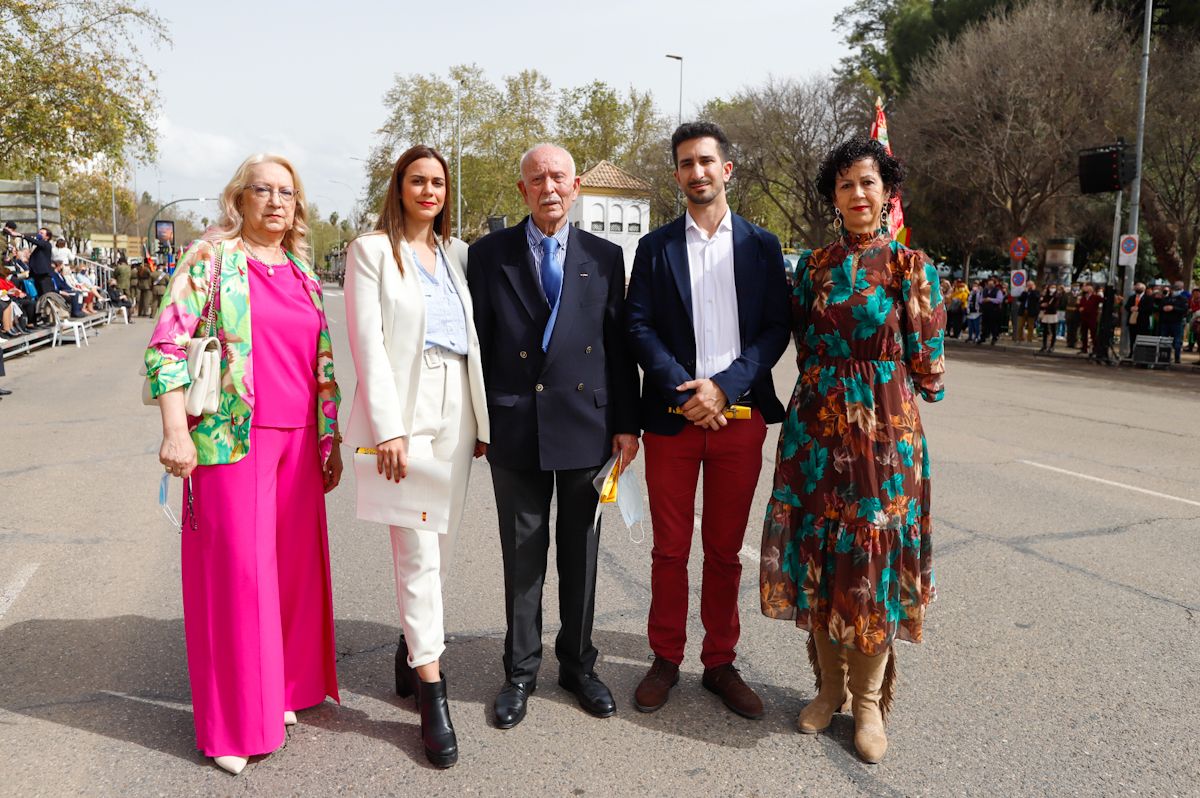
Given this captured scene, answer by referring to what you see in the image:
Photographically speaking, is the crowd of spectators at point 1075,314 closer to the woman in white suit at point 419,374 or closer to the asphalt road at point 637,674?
the asphalt road at point 637,674

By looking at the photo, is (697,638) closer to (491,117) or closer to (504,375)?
(504,375)

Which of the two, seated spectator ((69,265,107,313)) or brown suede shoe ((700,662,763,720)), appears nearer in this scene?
brown suede shoe ((700,662,763,720))

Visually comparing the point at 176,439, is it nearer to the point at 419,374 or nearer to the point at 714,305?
the point at 419,374

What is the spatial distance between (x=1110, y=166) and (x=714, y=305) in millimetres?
18860

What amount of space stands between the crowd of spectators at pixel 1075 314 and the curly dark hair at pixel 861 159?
1837 centimetres

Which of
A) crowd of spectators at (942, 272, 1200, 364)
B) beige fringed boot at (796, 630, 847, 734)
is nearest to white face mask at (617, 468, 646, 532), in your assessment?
beige fringed boot at (796, 630, 847, 734)

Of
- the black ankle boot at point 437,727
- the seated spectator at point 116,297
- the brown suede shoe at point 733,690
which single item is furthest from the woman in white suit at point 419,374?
the seated spectator at point 116,297

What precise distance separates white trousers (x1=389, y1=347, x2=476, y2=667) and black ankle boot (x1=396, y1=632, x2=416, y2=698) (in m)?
0.28

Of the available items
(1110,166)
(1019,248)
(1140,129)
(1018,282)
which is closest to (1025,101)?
(1019,248)

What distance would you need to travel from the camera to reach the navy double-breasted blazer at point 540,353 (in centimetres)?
327

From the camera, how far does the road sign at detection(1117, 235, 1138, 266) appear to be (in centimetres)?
1880

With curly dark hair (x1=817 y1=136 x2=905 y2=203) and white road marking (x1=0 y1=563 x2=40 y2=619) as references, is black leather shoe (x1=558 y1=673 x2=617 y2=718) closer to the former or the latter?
curly dark hair (x1=817 y1=136 x2=905 y2=203)

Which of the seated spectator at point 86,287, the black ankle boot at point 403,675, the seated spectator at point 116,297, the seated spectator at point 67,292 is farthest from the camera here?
the seated spectator at point 116,297

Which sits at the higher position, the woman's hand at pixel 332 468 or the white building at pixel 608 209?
the white building at pixel 608 209
